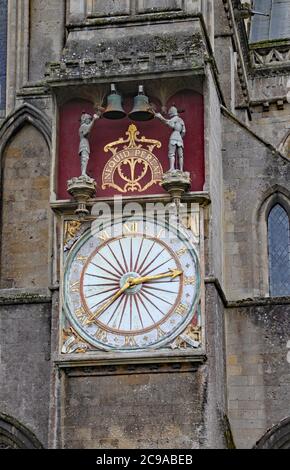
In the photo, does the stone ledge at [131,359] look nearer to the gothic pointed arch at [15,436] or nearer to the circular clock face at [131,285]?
the circular clock face at [131,285]

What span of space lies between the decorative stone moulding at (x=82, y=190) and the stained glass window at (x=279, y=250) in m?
3.13

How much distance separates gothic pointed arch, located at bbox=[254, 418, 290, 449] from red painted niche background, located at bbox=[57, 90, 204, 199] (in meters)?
3.87

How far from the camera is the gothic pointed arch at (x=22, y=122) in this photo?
26.4 meters

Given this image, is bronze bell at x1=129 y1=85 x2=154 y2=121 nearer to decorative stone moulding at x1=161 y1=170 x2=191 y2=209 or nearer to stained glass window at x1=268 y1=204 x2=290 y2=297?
decorative stone moulding at x1=161 y1=170 x2=191 y2=209

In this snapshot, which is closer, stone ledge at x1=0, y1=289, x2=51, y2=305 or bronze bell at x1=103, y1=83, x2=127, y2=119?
bronze bell at x1=103, y1=83, x2=127, y2=119

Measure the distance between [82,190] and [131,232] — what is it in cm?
97

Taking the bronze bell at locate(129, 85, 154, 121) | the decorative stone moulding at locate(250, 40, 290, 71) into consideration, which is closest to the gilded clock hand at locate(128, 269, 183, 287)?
the bronze bell at locate(129, 85, 154, 121)

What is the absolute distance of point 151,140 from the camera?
2405 cm

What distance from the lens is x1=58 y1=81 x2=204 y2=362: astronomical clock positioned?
75.8 feet

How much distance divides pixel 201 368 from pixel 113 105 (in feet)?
13.9

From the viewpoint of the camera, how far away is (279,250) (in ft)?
81.9

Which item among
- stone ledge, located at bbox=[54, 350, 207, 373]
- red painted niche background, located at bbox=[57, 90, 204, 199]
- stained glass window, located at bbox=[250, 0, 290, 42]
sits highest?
stained glass window, located at bbox=[250, 0, 290, 42]

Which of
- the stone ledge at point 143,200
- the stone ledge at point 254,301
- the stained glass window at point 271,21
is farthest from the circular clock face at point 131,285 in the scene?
the stained glass window at point 271,21
